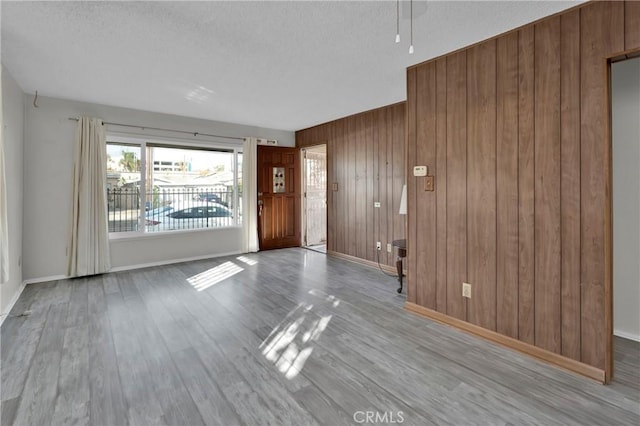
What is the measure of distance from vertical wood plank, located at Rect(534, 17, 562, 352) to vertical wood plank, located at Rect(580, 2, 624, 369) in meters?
0.14

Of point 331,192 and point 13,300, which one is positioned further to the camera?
point 331,192

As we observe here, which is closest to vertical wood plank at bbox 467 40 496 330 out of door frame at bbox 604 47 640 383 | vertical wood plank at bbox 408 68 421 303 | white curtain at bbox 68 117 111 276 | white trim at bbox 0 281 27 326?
vertical wood plank at bbox 408 68 421 303

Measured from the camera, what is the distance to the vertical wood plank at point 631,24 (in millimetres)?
1889

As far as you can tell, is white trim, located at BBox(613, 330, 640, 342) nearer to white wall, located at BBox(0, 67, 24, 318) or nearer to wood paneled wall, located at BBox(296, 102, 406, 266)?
wood paneled wall, located at BBox(296, 102, 406, 266)

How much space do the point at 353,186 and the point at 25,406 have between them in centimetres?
465

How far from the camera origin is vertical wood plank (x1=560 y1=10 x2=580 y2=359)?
84.3 inches

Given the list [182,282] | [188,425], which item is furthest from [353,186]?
[188,425]

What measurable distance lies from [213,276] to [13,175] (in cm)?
254

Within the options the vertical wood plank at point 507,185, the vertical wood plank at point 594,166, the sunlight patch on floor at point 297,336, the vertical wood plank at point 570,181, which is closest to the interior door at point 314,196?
the sunlight patch on floor at point 297,336

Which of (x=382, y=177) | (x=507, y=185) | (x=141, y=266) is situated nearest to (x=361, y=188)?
(x=382, y=177)

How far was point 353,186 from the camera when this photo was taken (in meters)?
5.51

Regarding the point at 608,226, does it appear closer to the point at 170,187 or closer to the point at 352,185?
the point at 352,185

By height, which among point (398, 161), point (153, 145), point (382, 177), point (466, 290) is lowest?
point (466, 290)

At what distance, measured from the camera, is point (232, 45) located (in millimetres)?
2717
